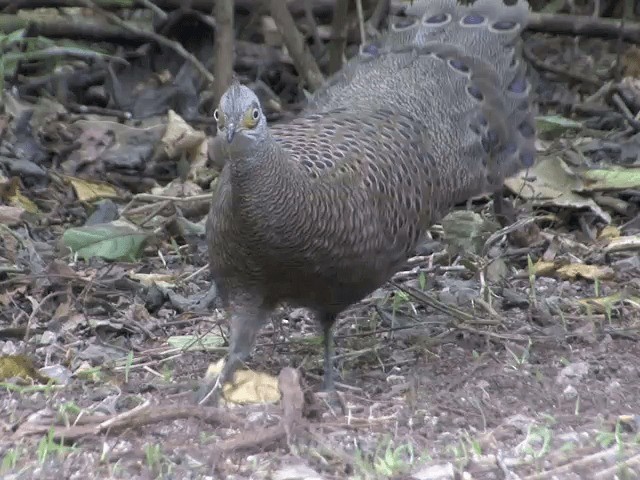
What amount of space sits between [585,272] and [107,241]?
2.06m

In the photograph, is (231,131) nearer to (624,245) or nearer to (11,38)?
(624,245)

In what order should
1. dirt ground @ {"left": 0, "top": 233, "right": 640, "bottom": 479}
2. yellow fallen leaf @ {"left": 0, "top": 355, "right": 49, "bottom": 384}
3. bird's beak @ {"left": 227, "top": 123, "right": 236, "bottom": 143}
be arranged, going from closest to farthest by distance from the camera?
dirt ground @ {"left": 0, "top": 233, "right": 640, "bottom": 479}
bird's beak @ {"left": 227, "top": 123, "right": 236, "bottom": 143}
yellow fallen leaf @ {"left": 0, "top": 355, "right": 49, "bottom": 384}

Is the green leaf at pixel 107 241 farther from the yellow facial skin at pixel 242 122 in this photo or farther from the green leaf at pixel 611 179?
the green leaf at pixel 611 179

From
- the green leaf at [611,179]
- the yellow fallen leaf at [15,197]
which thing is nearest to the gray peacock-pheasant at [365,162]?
the green leaf at [611,179]

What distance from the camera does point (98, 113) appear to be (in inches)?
291

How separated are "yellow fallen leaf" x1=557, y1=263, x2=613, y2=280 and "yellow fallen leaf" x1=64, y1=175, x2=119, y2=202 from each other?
2.22m

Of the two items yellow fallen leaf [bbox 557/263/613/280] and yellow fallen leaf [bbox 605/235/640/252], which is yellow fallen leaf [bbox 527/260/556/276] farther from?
yellow fallen leaf [bbox 605/235/640/252]

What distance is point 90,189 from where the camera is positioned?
6.46m

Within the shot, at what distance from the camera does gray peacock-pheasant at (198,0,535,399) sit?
3914 mm

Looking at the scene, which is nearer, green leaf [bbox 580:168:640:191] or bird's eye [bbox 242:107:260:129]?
bird's eye [bbox 242:107:260:129]

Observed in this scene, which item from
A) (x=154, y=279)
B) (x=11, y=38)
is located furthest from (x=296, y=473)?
(x=11, y=38)

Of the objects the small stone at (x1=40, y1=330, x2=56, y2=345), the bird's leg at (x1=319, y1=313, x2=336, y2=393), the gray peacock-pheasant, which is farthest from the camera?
the small stone at (x1=40, y1=330, x2=56, y2=345)

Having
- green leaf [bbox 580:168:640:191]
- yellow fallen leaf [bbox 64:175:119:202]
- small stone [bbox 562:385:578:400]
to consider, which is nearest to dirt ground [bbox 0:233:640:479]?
small stone [bbox 562:385:578:400]

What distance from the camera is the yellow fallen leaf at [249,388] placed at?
4.09 m
